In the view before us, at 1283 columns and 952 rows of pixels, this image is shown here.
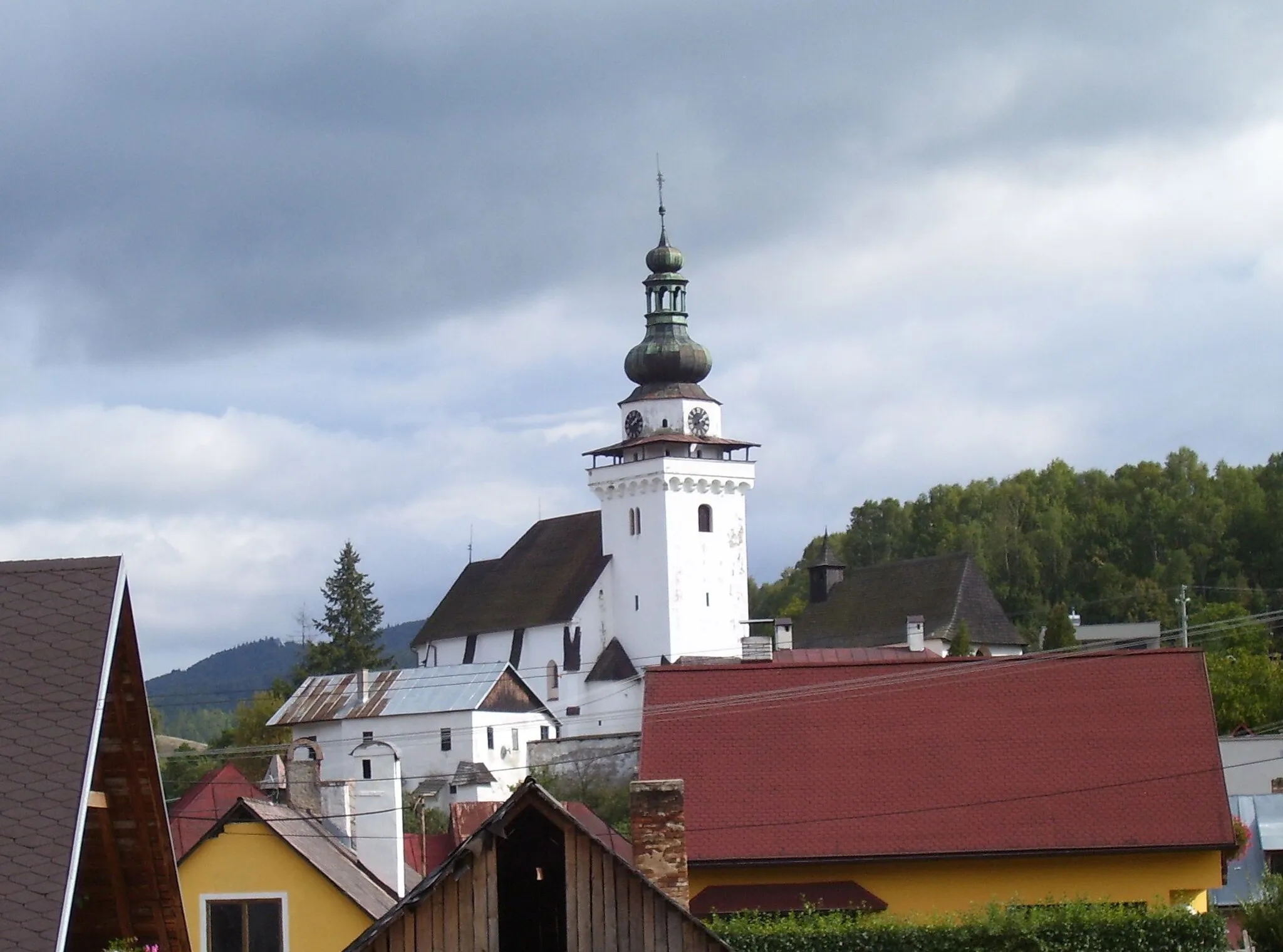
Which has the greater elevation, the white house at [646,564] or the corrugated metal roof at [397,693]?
the white house at [646,564]

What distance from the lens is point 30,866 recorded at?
9.36m

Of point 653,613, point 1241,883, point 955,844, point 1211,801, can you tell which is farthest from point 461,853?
point 653,613

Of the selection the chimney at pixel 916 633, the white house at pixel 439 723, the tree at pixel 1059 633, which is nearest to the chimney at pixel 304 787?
the white house at pixel 439 723

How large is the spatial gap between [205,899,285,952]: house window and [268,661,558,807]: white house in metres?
57.2

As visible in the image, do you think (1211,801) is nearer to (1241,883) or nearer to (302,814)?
(302,814)

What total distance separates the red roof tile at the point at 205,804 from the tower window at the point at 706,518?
200 ft

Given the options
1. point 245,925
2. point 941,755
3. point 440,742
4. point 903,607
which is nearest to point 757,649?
point 941,755

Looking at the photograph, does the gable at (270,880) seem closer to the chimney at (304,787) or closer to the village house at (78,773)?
the chimney at (304,787)

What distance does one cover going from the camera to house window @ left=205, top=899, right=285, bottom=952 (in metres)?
27.9

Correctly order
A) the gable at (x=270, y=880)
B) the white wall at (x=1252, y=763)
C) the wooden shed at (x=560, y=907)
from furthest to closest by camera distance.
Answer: the white wall at (x=1252, y=763) < the gable at (x=270, y=880) < the wooden shed at (x=560, y=907)

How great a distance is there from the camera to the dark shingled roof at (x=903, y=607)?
101m

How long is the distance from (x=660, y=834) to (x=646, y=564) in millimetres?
78050

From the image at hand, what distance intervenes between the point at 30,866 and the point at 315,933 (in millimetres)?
18796

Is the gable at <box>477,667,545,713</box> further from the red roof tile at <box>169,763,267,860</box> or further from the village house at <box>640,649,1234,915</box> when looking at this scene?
Answer: the village house at <box>640,649,1234,915</box>
